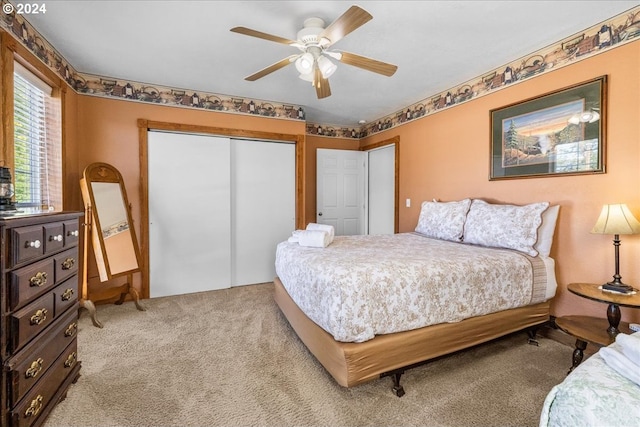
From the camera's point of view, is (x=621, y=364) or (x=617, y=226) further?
(x=617, y=226)

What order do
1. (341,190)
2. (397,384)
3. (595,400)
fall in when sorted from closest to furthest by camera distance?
(595,400), (397,384), (341,190)

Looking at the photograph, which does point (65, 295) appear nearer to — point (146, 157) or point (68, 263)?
point (68, 263)

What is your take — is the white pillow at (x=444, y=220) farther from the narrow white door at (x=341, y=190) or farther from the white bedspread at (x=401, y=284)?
the narrow white door at (x=341, y=190)

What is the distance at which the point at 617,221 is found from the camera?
188 cm

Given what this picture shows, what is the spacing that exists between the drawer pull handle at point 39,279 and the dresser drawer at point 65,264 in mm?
118

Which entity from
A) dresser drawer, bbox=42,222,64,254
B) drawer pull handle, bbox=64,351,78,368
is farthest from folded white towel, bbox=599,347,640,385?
drawer pull handle, bbox=64,351,78,368

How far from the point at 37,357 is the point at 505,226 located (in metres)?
3.25

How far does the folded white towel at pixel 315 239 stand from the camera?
240 centimetres

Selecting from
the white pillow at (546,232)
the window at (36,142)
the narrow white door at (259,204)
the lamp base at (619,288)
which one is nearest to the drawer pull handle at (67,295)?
the window at (36,142)

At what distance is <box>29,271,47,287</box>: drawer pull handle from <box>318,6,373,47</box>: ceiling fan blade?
2062 mm

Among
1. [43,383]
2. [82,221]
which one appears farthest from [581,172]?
[82,221]

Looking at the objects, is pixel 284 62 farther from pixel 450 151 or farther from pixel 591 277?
pixel 591 277

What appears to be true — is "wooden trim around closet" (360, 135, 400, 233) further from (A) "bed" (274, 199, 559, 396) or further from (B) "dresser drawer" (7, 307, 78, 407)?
(B) "dresser drawer" (7, 307, 78, 407)

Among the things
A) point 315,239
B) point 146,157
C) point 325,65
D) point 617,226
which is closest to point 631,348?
point 617,226
